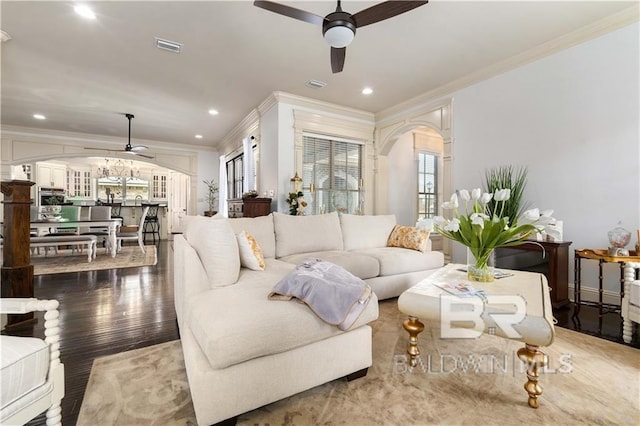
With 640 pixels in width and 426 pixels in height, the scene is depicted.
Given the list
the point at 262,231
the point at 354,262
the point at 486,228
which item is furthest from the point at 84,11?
the point at 486,228

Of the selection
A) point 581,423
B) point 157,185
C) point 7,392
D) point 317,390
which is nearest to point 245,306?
point 317,390

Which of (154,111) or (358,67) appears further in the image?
(154,111)

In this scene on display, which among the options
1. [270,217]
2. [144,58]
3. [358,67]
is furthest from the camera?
[358,67]

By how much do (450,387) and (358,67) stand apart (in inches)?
149

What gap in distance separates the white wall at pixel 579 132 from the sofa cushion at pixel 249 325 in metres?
2.94

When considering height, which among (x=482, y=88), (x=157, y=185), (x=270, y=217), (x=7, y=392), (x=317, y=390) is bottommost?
(x=317, y=390)

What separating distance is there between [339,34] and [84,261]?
5.77 m

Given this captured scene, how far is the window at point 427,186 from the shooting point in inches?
256

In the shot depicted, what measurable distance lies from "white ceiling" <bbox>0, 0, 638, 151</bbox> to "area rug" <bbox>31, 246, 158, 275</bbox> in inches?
112

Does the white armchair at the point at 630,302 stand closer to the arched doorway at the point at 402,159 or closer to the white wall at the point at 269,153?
the arched doorway at the point at 402,159

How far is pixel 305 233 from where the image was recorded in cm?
341

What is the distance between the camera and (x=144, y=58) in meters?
3.63

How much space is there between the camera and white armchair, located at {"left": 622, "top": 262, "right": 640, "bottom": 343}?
80.4 inches

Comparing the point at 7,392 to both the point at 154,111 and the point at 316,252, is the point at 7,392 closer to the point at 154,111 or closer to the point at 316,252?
the point at 316,252
